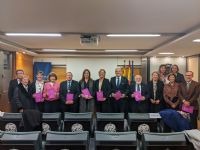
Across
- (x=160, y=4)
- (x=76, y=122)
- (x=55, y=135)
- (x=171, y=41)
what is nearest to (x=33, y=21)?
(x=76, y=122)

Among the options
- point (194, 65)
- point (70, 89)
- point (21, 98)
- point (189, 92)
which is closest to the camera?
point (21, 98)

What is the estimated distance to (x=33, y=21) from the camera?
4.57 metres

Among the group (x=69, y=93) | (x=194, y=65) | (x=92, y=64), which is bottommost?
(x=69, y=93)

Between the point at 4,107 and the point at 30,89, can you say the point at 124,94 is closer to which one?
the point at 30,89

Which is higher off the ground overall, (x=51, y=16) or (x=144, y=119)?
(x=51, y=16)

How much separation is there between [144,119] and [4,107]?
581 cm

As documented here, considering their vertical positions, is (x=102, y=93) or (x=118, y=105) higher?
(x=102, y=93)

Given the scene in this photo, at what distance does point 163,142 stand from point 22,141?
134 centimetres

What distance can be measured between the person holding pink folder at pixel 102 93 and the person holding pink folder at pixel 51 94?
31.9 inches

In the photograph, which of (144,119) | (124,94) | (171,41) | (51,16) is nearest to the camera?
(144,119)

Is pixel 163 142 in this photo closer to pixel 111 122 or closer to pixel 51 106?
pixel 111 122

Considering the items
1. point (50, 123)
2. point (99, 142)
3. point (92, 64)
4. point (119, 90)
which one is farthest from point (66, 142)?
point (92, 64)

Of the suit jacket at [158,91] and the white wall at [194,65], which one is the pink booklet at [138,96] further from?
the white wall at [194,65]

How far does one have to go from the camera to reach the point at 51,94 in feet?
18.0
